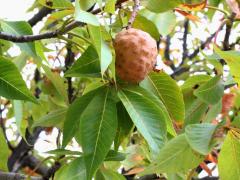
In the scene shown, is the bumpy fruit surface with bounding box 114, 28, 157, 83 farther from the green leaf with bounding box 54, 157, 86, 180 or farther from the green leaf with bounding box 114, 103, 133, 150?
the green leaf with bounding box 54, 157, 86, 180

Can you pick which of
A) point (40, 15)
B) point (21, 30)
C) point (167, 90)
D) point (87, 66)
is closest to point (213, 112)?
point (167, 90)

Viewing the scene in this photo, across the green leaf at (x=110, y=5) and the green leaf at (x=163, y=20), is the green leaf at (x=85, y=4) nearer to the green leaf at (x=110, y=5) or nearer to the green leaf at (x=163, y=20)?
the green leaf at (x=110, y=5)

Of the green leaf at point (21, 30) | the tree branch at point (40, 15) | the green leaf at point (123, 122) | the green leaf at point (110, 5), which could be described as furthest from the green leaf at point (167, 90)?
the tree branch at point (40, 15)

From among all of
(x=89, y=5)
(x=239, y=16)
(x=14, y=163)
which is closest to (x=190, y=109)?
(x=239, y=16)

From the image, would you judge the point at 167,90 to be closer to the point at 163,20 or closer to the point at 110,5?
the point at 110,5

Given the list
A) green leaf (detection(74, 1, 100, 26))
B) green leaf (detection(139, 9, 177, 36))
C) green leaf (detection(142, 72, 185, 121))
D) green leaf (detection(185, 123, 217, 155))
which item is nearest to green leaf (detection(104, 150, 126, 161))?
green leaf (detection(142, 72, 185, 121))

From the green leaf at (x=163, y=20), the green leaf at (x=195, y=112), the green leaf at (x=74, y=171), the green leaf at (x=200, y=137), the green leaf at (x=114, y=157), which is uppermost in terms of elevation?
the green leaf at (x=163, y=20)
